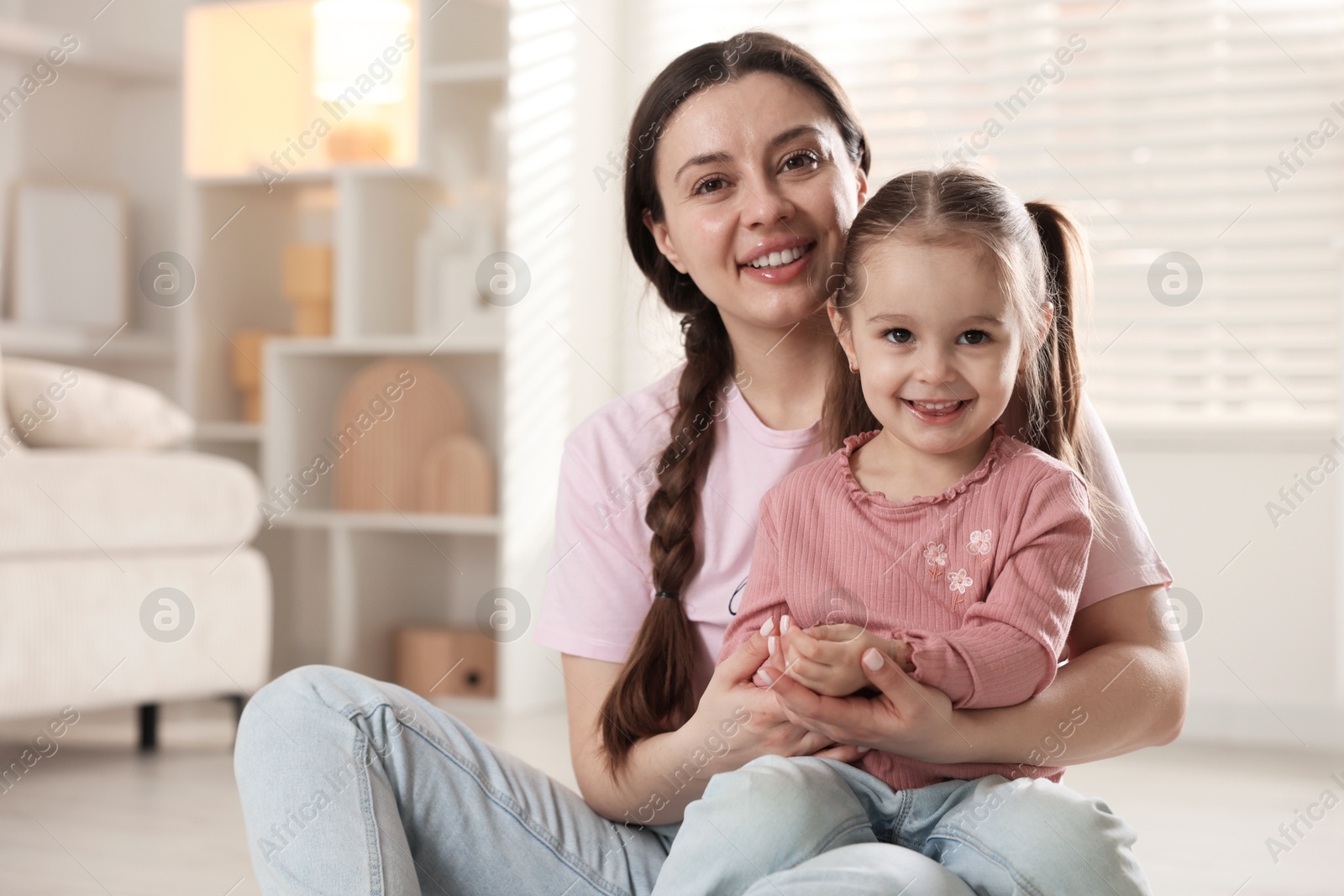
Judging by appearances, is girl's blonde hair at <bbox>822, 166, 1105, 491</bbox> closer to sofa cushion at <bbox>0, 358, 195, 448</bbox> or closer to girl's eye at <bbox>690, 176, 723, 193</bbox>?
girl's eye at <bbox>690, 176, 723, 193</bbox>

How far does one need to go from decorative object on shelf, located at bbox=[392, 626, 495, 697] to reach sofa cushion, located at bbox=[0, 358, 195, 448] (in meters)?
0.79

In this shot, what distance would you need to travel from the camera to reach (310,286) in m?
3.12

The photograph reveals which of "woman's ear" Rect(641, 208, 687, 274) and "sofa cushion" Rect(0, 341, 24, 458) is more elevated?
"woman's ear" Rect(641, 208, 687, 274)

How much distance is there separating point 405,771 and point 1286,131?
2.26 meters

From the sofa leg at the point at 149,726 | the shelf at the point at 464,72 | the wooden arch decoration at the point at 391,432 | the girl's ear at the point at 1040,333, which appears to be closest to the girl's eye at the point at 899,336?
the girl's ear at the point at 1040,333

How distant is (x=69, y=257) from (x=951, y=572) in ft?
9.13

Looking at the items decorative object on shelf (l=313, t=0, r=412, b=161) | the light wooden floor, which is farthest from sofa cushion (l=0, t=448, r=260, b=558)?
decorative object on shelf (l=313, t=0, r=412, b=161)

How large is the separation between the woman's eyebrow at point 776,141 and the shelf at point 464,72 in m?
1.77

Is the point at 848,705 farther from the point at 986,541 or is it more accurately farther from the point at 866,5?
the point at 866,5

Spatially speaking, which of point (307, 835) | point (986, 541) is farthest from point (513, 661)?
point (986, 541)

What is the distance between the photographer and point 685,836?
0.97 meters

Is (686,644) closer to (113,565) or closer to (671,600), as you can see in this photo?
Result: (671,600)

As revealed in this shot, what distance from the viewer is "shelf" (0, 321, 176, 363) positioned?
116 inches

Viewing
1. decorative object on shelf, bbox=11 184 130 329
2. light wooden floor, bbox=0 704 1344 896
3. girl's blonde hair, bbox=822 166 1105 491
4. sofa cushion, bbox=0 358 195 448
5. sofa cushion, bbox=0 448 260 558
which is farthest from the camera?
decorative object on shelf, bbox=11 184 130 329
